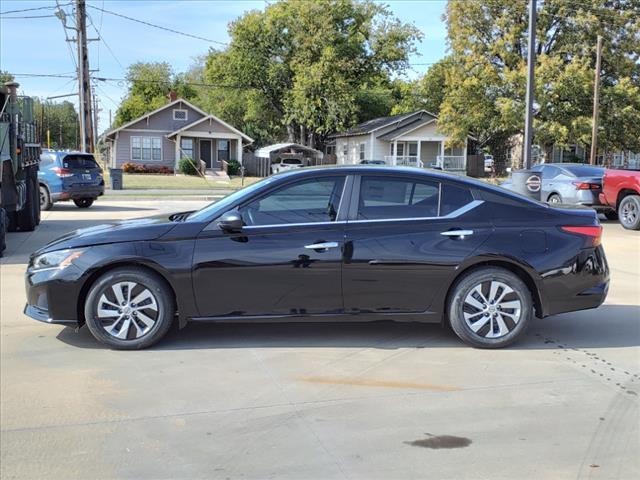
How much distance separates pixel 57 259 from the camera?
5.45 m

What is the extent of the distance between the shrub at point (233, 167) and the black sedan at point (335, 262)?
4396 centimetres

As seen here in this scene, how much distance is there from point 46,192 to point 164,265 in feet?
45.7

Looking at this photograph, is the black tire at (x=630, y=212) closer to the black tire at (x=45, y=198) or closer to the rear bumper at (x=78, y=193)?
the rear bumper at (x=78, y=193)

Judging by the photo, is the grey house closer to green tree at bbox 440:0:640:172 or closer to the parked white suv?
the parked white suv

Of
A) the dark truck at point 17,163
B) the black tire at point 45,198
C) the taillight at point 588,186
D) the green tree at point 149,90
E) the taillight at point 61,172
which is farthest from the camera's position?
the green tree at point 149,90

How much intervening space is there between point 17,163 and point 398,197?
8.78m

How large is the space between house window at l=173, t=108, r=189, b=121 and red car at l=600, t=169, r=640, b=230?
1543 inches

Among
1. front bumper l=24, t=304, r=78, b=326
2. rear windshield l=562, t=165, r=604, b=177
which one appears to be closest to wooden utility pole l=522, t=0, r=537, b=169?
rear windshield l=562, t=165, r=604, b=177

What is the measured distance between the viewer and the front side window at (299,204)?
5520 mm

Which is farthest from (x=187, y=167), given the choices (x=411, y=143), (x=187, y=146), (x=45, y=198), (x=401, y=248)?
(x=401, y=248)

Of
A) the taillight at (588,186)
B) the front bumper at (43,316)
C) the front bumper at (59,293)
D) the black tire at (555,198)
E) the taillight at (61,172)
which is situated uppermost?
the taillight at (61,172)

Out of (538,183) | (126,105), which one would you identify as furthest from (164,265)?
(126,105)

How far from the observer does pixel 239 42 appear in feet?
174

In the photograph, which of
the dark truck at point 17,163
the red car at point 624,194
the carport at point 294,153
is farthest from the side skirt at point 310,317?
the carport at point 294,153
